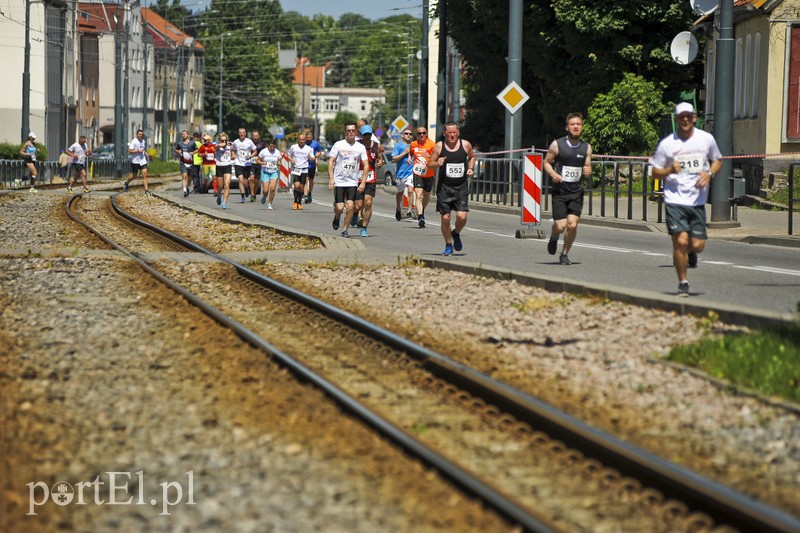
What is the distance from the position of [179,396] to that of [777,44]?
29660 millimetres

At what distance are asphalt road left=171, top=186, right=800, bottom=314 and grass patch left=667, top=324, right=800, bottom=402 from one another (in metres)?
0.95

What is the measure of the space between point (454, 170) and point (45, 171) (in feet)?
145

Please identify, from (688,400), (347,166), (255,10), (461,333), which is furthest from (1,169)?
(255,10)

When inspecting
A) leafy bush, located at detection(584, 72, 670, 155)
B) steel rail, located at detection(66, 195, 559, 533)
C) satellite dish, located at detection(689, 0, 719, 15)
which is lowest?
steel rail, located at detection(66, 195, 559, 533)

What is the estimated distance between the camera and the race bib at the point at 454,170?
1911 cm

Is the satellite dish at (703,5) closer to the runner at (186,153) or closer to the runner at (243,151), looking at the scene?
the runner at (243,151)

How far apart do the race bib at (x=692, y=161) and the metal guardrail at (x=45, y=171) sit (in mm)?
40690

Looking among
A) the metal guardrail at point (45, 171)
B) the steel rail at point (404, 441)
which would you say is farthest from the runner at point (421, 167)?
the metal guardrail at point (45, 171)

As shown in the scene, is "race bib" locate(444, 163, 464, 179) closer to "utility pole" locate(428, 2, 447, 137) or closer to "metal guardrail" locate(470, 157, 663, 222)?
"metal guardrail" locate(470, 157, 663, 222)

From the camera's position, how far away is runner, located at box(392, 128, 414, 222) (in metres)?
27.2

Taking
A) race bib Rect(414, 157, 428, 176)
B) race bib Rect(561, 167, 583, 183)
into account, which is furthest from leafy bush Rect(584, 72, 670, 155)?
race bib Rect(561, 167, 583, 183)

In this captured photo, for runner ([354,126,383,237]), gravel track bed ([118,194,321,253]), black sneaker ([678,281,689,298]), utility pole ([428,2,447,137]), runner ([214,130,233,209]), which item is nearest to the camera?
black sneaker ([678,281,689,298])

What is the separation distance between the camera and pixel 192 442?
7496 millimetres

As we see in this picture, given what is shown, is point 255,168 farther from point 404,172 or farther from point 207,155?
point 404,172
